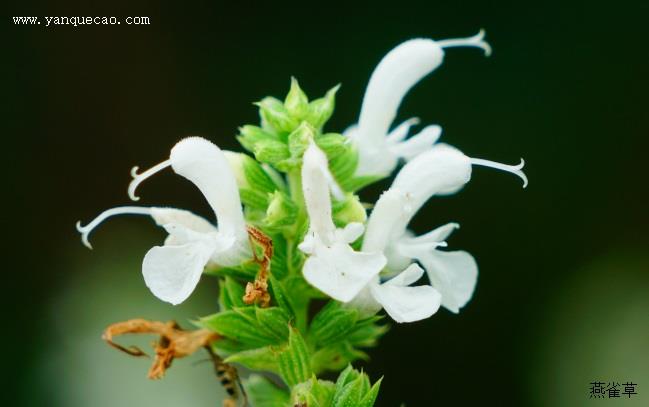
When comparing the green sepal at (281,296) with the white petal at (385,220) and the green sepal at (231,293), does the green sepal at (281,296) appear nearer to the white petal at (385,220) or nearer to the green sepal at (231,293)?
the green sepal at (231,293)

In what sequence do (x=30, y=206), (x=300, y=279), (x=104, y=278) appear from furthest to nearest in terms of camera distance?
1. (x=30, y=206)
2. (x=104, y=278)
3. (x=300, y=279)

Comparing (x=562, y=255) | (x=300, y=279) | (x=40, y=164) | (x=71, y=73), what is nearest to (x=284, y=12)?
(x=71, y=73)

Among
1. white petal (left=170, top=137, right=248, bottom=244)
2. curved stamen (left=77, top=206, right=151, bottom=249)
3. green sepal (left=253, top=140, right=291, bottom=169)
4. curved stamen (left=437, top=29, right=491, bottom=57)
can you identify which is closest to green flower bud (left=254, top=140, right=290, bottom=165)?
green sepal (left=253, top=140, right=291, bottom=169)

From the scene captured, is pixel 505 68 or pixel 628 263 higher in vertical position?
pixel 505 68

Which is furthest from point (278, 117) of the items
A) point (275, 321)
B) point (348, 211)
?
point (275, 321)

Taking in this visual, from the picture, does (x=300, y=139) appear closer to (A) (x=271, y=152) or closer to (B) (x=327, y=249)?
(A) (x=271, y=152)

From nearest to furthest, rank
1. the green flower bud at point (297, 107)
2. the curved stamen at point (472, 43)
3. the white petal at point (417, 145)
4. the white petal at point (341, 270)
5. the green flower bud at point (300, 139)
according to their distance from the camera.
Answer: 1. the white petal at point (341, 270)
2. the green flower bud at point (300, 139)
3. the green flower bud at point (297, 107)
4. the white petal at point (417, 145)
5. the curved stamen at point (472, 43)

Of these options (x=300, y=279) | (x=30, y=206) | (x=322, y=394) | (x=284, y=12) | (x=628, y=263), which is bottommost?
(x=322, y=394)

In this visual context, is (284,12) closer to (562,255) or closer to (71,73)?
(71,73)

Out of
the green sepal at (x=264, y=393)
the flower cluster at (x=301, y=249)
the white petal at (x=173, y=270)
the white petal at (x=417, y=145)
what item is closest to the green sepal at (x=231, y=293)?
the flower cluster at (x=301, y=249)
